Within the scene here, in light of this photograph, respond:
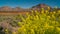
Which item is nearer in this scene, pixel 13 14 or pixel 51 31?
pixel 51 31

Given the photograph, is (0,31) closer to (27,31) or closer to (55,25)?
(27,31)

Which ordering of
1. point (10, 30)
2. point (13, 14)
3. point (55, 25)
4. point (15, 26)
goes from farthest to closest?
point (13, 14) < point (15, 26) < point (10, 30) < point (55, 25)

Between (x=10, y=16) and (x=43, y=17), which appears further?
(x=10, y=16)

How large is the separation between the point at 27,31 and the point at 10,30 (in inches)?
69.0

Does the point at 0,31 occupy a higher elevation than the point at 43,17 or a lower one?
lower

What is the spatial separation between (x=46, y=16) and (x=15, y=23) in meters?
2.85

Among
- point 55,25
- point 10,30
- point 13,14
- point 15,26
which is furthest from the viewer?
point 13,14

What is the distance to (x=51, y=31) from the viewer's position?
20.3ft

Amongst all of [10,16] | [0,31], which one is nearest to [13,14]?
[10,16]

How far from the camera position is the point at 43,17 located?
6.56 metres

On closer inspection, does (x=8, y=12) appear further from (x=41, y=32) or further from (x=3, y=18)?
(x=41, y=32)

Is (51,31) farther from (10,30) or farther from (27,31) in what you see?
(10,30)

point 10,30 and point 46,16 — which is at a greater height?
point 46,16

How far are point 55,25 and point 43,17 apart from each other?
475mm
